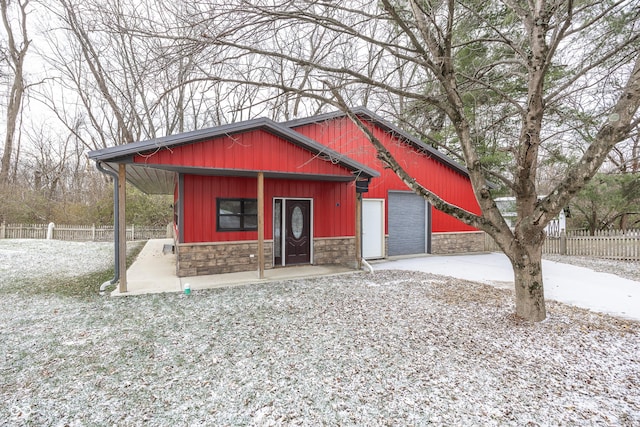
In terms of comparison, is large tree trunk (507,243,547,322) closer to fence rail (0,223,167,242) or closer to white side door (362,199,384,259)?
white side door (362,199,384,259)

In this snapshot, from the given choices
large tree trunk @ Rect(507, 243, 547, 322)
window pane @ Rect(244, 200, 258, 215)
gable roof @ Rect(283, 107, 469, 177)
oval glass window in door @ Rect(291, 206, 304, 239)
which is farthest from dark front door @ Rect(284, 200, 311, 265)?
large tree trunk @ Rect(507, 243, 547, 322)

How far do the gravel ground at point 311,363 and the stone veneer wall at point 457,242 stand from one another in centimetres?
581

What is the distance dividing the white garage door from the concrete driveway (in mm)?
655

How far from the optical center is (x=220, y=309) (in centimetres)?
499

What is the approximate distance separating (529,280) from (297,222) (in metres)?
5.71

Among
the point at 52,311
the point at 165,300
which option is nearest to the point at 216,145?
the point at 165,300

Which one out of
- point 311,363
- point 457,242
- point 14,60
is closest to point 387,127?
point 457,242

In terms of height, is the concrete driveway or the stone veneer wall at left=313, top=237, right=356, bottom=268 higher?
the stone veneer wall at left=313, top=237, right=356, bottom=268

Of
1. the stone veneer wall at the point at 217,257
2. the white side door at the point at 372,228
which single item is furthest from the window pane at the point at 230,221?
the white side door at the point at 372,228

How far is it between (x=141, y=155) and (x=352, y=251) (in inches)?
242

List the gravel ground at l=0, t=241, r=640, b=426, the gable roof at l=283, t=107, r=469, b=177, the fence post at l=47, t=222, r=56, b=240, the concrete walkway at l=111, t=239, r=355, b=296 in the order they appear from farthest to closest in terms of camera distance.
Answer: the fence post at l=47, t=222, r=56, b=240
the gable roof at l=283, t=107, r=469, b=177
the concrete walkway at l=111, t=239, r=355, b=296
the gravel ground at l=0, t=241, r=640, b=426

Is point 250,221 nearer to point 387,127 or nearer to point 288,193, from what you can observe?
point 288,193

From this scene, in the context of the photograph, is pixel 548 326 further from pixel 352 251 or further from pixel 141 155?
pixel 141 155

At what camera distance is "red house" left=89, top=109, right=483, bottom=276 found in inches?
247
